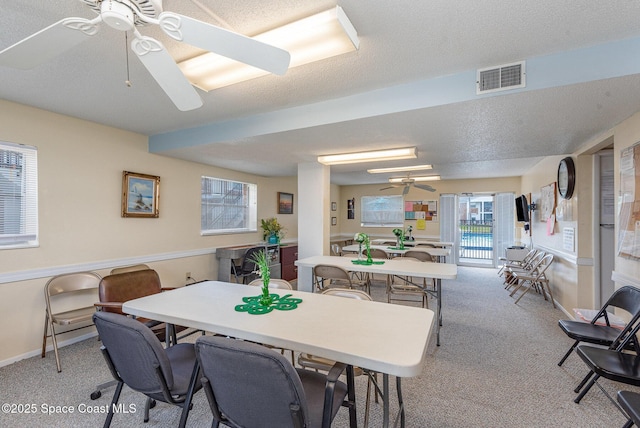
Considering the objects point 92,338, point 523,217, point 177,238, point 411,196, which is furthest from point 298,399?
point 411,196

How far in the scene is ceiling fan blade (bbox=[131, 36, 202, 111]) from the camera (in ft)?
4.25

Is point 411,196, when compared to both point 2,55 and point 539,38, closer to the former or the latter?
point 539,38

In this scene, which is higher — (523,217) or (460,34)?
(460,34)

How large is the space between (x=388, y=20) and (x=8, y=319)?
3941 mm

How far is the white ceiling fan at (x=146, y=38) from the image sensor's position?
44.6 inches

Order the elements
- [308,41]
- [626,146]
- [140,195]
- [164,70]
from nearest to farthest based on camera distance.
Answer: [164,70] < [308,41] < [626,146] < [140,195]

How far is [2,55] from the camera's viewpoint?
52.5 inches

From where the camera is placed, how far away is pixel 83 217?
10.4 ft

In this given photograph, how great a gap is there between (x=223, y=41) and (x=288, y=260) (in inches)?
194

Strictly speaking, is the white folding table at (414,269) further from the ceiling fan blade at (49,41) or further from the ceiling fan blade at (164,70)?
the ceiling fan blade at (49,41)

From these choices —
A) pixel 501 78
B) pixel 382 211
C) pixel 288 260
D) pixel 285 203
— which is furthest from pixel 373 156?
pixel 382 211

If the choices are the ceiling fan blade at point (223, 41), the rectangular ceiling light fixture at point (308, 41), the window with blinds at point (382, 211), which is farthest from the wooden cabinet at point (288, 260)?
the ceiling fan blade at point (223, 41)

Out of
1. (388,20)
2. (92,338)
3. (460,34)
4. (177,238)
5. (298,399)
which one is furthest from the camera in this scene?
(177,238)

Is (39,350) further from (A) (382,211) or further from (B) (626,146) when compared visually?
(A) (382,211)
